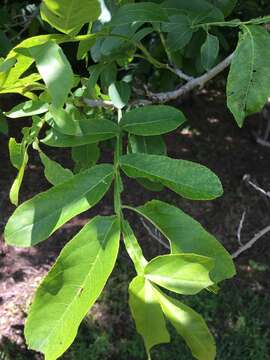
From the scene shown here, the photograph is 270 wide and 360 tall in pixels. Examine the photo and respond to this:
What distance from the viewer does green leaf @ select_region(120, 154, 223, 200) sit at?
2.34ft

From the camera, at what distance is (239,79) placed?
723 millimetres

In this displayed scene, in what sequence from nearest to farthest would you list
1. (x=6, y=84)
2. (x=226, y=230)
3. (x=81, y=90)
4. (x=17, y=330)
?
1. (x=6, y=84)
2. (x=81, y=90)
3. (x=17, y=330)
4. (x=226, y=230)

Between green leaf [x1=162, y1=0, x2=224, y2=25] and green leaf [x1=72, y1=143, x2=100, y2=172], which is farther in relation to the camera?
green leaf [x1=72, y1=143, x2=100, y2=172]

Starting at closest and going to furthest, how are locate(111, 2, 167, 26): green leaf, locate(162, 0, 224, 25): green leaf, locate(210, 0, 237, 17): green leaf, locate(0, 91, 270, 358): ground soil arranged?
locate(111, 2, 167, 26): green leaf < locate(162, 0, 224, 25): green leaf < locate(210, 0, 237, 17): green leaf < locate(0, 91, 270, 358): ground soil

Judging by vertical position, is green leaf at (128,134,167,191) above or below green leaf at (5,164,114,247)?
below

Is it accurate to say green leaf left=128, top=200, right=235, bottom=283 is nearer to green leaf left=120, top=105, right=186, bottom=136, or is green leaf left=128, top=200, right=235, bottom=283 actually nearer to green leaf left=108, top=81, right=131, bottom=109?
green leaf left=120, top=105, right=186, bottom=136

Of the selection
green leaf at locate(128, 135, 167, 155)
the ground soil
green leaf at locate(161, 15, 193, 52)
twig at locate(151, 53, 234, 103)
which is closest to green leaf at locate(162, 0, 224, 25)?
green leaf at locate(161, 15, 193, 52)

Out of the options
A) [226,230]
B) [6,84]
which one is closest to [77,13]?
[6,84]

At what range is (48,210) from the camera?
0.71 meters

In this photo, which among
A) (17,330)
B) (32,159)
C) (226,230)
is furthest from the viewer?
(32,159)

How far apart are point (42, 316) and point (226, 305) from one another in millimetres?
2622

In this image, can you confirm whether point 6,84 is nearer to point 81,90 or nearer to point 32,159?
point 81,90

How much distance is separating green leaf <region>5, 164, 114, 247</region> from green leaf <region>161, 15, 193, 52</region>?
1.37 ft

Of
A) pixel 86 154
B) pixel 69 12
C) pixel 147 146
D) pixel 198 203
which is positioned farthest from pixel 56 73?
pixel 198 203
